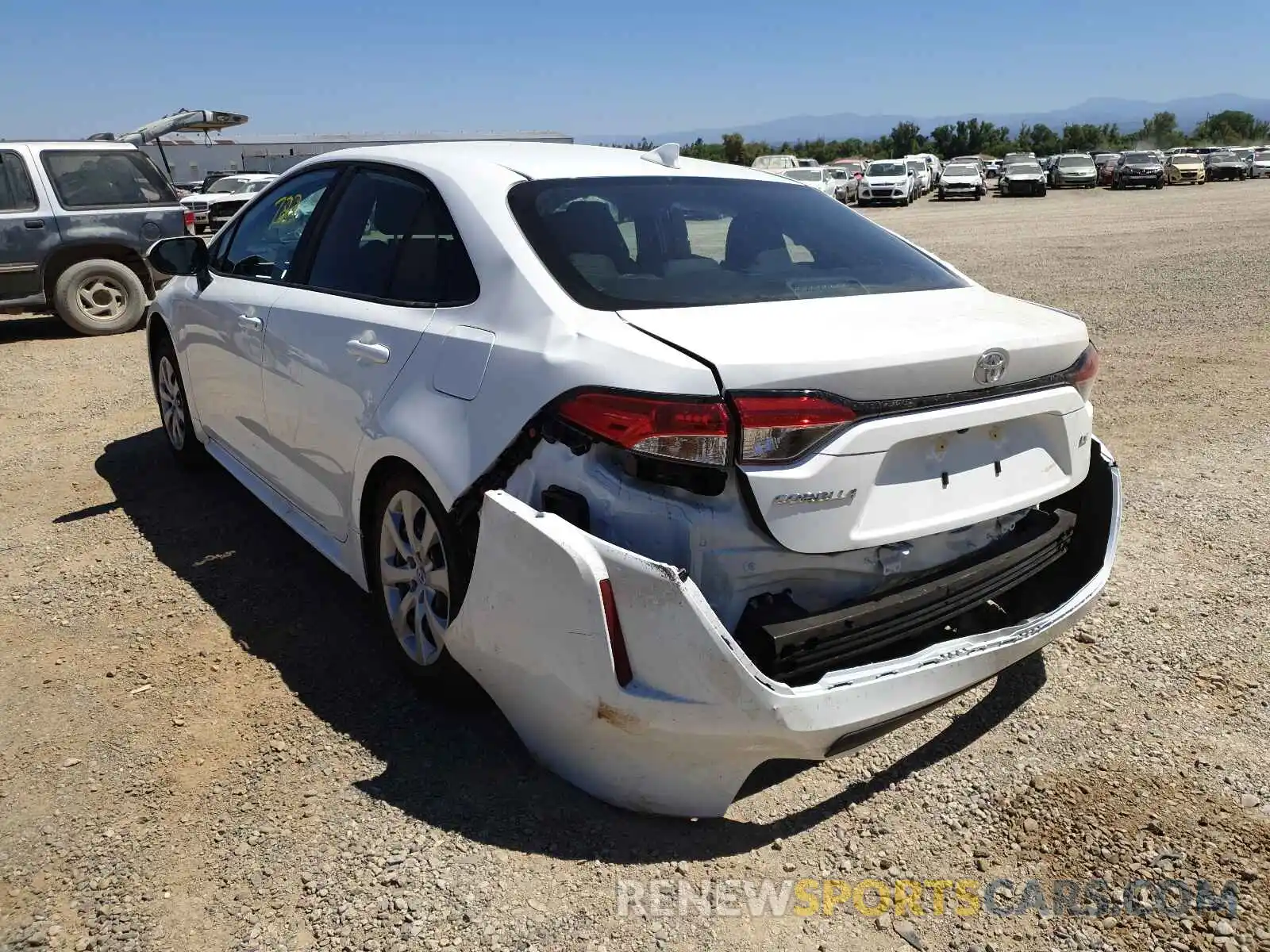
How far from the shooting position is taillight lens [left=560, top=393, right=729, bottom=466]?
223cm

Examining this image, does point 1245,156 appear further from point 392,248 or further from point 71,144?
point 392,248

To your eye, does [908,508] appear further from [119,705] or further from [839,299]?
[119,705]

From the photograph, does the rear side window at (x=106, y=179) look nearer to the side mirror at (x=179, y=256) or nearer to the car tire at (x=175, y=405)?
the car tire at (x=175, y=405)

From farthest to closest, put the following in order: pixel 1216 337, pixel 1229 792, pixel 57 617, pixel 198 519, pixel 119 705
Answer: pixel 1216 337 → pixel 198 519 → pixel 57 617 → pixel 119 705 → pixel 1229 792

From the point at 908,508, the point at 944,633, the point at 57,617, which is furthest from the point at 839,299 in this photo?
the point at 57,617

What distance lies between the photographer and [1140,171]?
41.3 meters

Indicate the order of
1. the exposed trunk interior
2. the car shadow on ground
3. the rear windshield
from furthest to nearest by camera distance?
the rear windshield, the car shadow on ground, the exposed trunk interior

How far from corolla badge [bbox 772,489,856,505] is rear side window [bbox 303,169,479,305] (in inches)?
45.0

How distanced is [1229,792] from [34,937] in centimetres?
307

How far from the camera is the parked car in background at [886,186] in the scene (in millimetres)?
34406

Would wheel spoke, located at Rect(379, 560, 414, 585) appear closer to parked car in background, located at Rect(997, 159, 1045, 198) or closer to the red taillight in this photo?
the red taillight

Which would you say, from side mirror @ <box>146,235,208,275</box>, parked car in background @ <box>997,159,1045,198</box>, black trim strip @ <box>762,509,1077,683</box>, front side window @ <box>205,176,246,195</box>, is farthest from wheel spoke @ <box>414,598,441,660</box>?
parked car in background @ <box>997,159,1045,198</box>

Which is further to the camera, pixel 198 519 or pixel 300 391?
pixel 198 519

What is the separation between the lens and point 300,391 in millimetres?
3617
